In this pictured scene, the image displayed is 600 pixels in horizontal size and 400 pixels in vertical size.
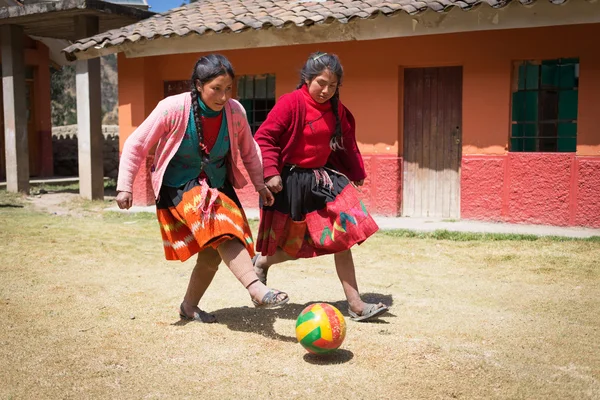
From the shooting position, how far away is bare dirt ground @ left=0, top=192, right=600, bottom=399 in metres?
3.12

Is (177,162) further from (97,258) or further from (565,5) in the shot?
(565,5)

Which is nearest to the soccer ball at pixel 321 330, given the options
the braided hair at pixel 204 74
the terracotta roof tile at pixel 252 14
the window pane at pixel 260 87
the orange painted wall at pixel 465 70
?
the braided hair at pixel 204 74

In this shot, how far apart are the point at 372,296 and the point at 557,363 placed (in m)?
1.77

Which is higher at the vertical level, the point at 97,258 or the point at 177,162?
the point at 177,162

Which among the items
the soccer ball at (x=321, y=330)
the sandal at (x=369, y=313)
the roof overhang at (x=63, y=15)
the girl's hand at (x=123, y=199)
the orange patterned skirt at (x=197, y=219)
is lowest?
the sandal at (x=369, y=313)

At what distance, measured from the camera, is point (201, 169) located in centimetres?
399

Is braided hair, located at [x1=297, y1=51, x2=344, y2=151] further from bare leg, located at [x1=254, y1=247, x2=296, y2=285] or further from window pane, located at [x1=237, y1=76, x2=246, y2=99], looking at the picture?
window pane, located at [x1=237, y1=76, x2=246, y2=99]

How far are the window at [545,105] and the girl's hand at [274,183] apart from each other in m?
5.41

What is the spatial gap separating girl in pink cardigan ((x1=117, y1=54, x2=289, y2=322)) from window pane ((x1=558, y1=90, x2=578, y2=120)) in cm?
560

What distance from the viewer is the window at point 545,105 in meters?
8.41

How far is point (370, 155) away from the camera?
948 cm

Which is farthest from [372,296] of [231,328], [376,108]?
[376,108]

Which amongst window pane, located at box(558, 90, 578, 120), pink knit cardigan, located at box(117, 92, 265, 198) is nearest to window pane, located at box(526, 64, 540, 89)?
window pane, located at box(558, 90, 578, 120)

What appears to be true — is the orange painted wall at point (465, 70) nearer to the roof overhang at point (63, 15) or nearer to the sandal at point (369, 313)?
the roof overhang at point (63, 15)
